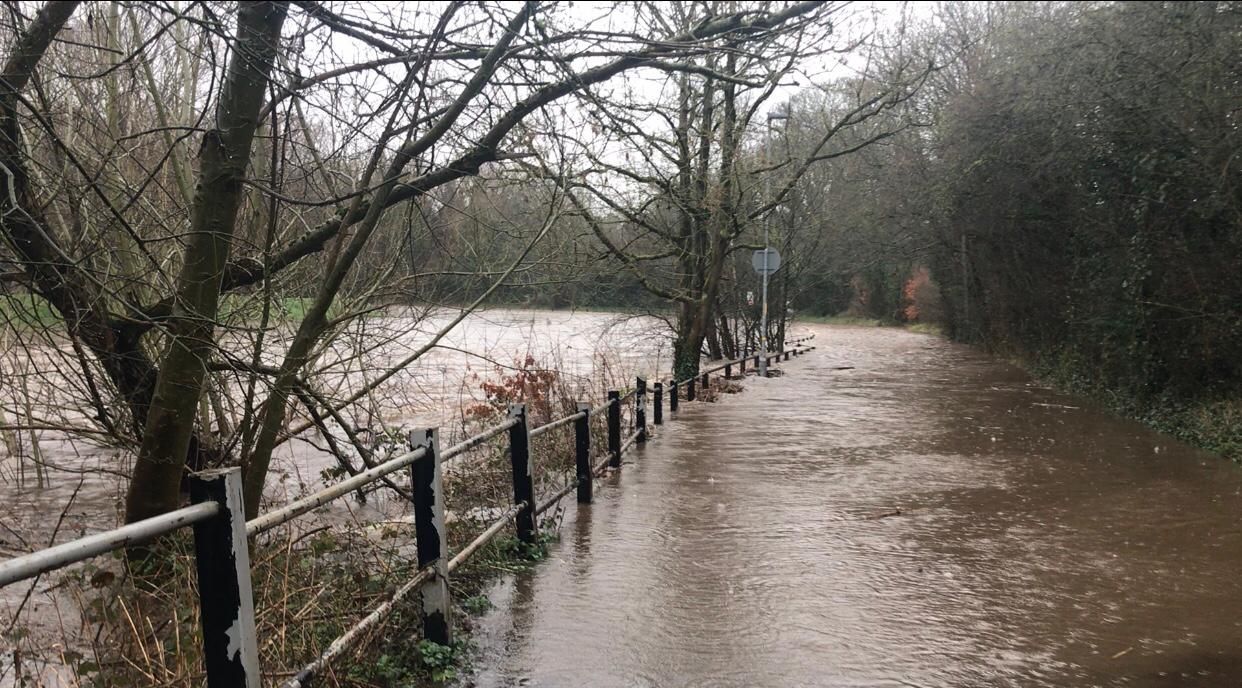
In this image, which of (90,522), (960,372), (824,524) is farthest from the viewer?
(960,372)

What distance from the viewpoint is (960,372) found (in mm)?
23797

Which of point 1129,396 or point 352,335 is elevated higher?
point 352,335

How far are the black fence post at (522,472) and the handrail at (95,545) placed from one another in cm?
340

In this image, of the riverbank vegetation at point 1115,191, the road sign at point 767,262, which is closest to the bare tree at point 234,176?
the riverbank vegetation at point 1115,191

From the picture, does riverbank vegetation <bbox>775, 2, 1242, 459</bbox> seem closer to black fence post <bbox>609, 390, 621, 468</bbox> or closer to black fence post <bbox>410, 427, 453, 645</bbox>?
black fence post <bbox>609, 390, 621, 468</bbox>

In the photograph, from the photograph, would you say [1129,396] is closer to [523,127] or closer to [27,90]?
[523,127]

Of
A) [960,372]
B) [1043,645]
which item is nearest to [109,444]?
[1043,645]

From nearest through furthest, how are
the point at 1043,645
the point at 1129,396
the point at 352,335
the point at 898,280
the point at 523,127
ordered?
the point at 1043,645 < the point at 523,127 < the point at 352,335 < the point at 1129,396 < the point at 898,280

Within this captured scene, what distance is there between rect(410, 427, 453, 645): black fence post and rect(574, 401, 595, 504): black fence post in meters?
3.14

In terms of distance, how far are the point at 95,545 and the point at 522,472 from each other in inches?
155

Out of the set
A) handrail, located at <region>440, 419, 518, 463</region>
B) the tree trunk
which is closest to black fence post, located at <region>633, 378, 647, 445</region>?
handrail, located at <region>440, 419, 518, 463</region>

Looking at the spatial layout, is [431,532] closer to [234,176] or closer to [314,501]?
[314,501]

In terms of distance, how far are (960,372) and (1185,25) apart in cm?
1321

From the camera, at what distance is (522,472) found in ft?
19.9
